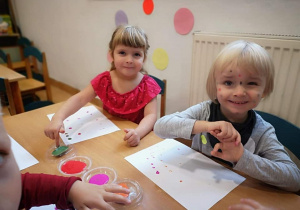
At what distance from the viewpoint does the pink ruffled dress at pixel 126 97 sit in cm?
110

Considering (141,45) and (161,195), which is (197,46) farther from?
(161,195)

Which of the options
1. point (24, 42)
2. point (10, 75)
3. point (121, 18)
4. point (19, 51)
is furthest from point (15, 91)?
point (19, 51)

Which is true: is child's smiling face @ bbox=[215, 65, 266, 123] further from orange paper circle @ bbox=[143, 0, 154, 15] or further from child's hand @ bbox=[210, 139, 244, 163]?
orange paper circle @ bbox=[143, 0, 154, 15]

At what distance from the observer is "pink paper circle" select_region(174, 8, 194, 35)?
60.5 inches

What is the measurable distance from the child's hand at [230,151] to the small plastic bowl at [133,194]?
8.9 inches

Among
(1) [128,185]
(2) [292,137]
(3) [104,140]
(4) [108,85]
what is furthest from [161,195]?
(4) [108,85]

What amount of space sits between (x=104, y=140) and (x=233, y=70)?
0.52 metres

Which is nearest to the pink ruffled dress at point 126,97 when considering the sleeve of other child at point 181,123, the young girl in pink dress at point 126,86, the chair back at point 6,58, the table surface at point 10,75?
the young girl in pink dress at point 126,86

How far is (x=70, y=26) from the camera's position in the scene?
2689 mm

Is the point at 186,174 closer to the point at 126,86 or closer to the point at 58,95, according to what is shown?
the point at 126,86

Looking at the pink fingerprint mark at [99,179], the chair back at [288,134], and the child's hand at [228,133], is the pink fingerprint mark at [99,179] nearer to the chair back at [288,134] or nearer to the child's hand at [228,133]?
the child's hand at [228,133]

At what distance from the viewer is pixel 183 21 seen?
1.58 meters

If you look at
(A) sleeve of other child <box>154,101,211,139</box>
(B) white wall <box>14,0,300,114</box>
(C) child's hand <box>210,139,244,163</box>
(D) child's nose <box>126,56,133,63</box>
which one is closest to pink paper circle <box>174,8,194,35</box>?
(B) white wall <box>14,0,300,114</box>

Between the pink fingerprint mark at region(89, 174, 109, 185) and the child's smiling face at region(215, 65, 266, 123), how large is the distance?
433mm
